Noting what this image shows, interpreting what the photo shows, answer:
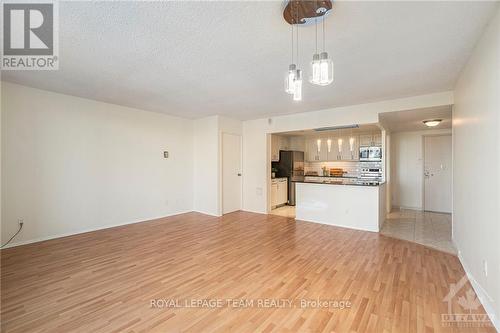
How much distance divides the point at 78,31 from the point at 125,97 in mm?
2184

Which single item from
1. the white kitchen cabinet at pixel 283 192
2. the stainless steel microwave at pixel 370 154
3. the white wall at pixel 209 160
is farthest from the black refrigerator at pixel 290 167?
the stainless steel microwave at pixel 370 154

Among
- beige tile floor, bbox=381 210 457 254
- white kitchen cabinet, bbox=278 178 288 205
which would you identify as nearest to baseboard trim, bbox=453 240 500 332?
beige tile floor, bbox=381 210 457 254

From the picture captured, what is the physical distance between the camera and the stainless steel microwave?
629 cm

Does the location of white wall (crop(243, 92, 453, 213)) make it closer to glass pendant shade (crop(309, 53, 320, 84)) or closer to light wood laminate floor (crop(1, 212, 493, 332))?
light wood laminate floor (crop(1, 212, 493, 332))

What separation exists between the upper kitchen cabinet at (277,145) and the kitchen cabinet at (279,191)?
0.73m

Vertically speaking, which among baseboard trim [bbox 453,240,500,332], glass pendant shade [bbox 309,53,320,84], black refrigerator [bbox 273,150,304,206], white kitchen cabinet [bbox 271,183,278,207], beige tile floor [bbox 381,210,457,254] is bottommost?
beige tile floor [bbox 381,210,457,254]

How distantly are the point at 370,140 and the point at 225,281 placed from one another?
5.84 m

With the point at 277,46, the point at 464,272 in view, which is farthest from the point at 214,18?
the point at 464,272

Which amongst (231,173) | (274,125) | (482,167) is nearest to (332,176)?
(274,125)

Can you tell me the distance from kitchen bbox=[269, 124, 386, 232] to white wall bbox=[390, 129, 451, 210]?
90cm

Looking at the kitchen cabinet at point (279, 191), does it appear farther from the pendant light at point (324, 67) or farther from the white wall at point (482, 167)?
the pendant light at point (324, 67)

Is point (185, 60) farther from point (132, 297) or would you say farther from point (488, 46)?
point (488, 46)

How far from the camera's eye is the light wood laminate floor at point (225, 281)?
181 cm

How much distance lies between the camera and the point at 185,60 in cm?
263
